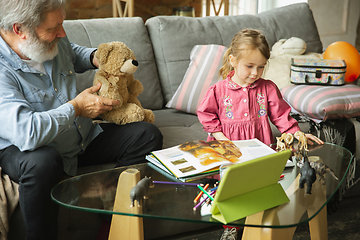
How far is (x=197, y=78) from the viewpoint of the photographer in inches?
74.7

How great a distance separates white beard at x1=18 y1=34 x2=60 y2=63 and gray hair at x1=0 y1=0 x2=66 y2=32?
4 cm

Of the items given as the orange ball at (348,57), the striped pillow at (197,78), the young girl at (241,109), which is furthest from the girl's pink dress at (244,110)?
the orange ball at (348,57)

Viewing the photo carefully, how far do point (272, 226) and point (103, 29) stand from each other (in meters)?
Result: 1.44

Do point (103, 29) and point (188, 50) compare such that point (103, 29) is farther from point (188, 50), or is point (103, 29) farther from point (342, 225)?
point (342, 225)

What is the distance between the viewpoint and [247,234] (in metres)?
0.94

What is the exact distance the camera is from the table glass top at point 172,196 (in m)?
0.83

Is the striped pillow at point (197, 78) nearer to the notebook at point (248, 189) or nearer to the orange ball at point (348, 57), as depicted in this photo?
the orange ball at point (348, 57)

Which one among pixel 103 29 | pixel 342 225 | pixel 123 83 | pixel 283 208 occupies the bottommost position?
pixel 342 225

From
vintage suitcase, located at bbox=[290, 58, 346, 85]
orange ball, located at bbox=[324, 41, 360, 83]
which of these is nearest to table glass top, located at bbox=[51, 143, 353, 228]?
vintage suitcase, located at bbox=[290, 58, 346, 85]

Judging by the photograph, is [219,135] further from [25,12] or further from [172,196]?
[25,12]

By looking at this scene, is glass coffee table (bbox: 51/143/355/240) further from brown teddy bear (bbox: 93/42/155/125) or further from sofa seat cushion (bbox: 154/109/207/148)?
sofa seat cushion (bbox: 154/109/207/148)

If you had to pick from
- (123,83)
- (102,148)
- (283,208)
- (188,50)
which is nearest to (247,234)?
(283,208)

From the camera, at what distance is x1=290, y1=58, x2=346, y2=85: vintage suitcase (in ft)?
5.73

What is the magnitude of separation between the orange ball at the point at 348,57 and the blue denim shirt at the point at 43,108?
57.1 inches
